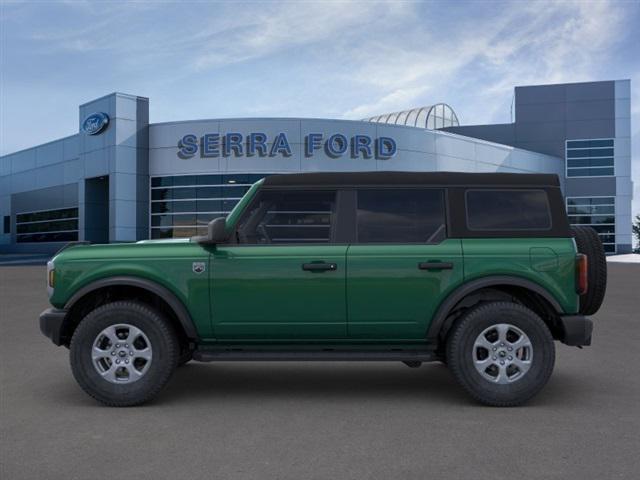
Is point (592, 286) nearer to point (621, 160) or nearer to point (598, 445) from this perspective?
point (598, 445)

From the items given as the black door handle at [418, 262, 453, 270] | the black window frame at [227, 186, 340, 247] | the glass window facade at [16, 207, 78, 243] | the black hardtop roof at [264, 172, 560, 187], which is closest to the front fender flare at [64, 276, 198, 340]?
the black window frame at [227, 186, 340, 247]

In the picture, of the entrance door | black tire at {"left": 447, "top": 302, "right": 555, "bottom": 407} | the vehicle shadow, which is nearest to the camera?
black tire at {"left": 447, "top": 302, "right": 555, "bottom": 407}

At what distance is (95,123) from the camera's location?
124 feet

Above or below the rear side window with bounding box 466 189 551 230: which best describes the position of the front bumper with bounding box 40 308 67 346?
below

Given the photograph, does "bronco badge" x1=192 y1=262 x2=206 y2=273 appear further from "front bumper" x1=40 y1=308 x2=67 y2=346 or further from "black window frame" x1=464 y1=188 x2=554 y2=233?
"black window frame" x1=464 y1=188 x2=554 y2=233

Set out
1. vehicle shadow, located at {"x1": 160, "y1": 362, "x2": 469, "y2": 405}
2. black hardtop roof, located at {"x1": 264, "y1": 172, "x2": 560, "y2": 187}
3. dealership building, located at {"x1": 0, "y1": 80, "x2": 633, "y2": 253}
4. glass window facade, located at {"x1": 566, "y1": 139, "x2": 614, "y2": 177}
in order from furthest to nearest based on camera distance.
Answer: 1. glass window facade, located at {"x1": 566, "y1": 139, "x2": 614, "y2": 177}
2. dealership building, located at {"x1": 0, "y1": 80, "x2": 633, "y2": 253}
3. vehicle shadow, located at {"x1": 160, "y1": 362, "x2": 469, "y2": 405}
4. black hardtop roof, located at {"x1": 264, "y1": 172, "x2": 560, "y2": 187}

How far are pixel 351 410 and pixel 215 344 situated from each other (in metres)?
1.25

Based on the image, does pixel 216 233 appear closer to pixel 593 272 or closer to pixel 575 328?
pixel 575 328

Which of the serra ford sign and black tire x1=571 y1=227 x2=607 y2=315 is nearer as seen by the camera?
black tire x1=571 y1=227 x2=607 y2=315

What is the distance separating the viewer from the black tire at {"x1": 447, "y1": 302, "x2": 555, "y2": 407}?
16.5ft

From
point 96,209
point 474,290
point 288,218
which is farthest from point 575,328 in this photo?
point 96,209

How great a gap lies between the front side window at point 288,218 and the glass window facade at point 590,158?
1938 inches

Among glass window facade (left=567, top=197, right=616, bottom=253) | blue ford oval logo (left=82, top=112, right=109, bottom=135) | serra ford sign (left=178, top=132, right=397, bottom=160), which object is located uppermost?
blue ford oval logo (left=82, top=112, right=109, bottom=135)

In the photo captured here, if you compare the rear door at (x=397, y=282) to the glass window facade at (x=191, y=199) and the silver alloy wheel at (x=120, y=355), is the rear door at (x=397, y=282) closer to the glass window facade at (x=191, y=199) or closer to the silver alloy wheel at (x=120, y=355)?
the silver alloy wheel at (x=120, y=355)
